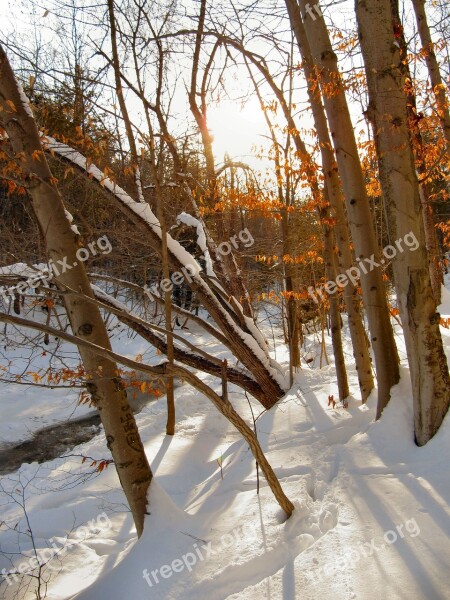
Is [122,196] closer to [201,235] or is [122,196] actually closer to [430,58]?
[201,235]

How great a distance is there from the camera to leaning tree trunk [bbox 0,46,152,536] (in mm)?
3316

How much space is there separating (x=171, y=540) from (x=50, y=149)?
14.2 ft

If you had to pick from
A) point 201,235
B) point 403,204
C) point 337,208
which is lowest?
point 403,204

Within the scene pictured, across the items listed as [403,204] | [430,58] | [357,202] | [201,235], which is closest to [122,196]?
[201,235]

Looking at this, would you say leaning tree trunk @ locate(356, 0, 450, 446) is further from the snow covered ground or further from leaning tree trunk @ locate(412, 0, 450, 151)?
leaning tree trunk @ locate(412, 0, 450, 151)

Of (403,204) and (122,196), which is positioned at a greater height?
(122,196)

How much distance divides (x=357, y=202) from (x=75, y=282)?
8.90 feet

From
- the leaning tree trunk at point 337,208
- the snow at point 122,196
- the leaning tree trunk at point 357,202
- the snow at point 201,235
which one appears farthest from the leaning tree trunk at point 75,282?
the snow at point 201,235

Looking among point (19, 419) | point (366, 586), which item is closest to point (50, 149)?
point (366, 586)

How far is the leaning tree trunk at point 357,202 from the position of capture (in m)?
4.04

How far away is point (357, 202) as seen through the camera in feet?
13.4

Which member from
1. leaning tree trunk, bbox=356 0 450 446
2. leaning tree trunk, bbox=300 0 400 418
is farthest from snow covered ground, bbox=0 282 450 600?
leaning tree trunk, bbox=356 0 450 446

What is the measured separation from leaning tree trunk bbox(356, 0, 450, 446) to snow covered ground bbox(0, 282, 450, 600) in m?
0.39

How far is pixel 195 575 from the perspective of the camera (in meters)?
2.85
